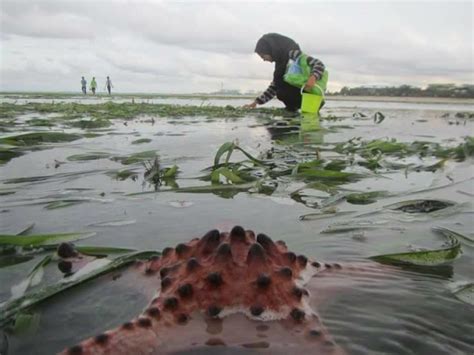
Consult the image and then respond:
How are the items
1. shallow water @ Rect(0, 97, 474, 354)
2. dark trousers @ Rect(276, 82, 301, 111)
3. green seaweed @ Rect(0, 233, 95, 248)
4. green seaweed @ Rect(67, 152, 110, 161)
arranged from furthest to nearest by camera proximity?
dark trousers @ Rect(276, 82, 301, 111)
green seaweed @ Rect(67, 152, 110, 161)
green seaweed @ Rect(0, 233, 95, 248)
shallow water @ Rect(0, 97, 474, 354)

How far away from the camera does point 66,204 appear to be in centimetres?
355

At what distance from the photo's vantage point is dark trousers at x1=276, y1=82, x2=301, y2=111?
51.1ft

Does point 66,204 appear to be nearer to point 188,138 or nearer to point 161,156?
point 161,156

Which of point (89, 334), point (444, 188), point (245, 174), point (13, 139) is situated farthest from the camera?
point (13, 139)

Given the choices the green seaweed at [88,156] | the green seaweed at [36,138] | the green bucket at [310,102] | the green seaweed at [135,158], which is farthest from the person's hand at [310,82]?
the green seaweed at [88,156]

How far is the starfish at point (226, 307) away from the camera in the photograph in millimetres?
1542

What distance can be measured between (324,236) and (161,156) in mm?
3643

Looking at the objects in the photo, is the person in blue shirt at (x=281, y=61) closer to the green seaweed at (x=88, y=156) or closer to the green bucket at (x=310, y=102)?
the green bucket at (x=310, y=102)

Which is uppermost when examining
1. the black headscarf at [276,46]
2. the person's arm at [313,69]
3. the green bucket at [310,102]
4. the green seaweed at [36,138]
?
the black headscarf at [276,46]

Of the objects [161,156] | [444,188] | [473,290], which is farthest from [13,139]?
[473,290]

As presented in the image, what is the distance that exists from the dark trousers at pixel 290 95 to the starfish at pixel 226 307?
14074 millimetres

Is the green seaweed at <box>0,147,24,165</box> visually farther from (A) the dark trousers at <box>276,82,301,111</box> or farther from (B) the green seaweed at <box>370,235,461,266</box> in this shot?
(A) the dark trousers at <box>276,82,301,111</box>

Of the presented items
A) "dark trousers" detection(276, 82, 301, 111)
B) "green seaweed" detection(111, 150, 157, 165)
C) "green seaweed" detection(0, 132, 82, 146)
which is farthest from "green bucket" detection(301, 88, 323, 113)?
"green seaweed" detection(111, 150, 157, 165)

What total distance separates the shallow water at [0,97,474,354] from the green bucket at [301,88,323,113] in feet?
29.3
